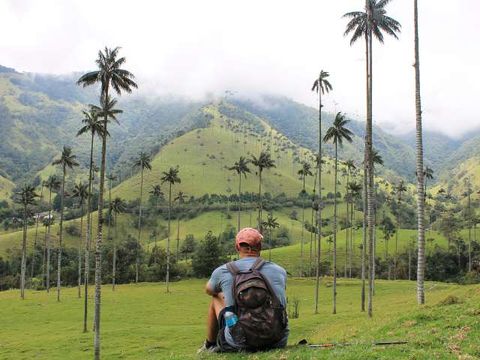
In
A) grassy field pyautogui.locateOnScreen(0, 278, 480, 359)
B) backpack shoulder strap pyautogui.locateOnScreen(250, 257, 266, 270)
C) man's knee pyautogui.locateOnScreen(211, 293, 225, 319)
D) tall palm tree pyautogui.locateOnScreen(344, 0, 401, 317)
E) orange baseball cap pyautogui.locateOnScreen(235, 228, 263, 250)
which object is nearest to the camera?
backpack shoulder strap pyautogui.locateOnScreen(250, 257, 266, 270)

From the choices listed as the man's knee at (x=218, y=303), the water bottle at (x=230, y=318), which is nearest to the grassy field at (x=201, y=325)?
the water bottle at (x=230, y=318)

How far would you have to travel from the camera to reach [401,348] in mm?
10336

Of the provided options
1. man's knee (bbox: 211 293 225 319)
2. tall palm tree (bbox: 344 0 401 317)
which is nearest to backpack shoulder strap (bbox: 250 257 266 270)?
man's knee (bbox: 211 293 225 319)

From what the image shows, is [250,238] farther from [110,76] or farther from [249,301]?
[110,76]

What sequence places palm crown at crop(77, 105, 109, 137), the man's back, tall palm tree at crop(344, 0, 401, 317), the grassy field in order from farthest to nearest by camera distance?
1. palm crown at crop(77, 105, 109, 137)
2. tall palm tree at crop(344, 0, 401, 317)
3. the grassy field
4. the man's back

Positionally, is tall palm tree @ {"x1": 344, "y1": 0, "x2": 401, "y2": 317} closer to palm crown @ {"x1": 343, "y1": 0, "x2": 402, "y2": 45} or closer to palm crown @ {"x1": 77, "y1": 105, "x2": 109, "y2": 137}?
palm crown @ {"x1": 343, "y1": 0, "x2": 402, "y2": 45}

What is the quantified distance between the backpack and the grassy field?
0.36m

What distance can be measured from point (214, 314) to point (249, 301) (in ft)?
4.35

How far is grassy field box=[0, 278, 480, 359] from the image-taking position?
36.0 feet

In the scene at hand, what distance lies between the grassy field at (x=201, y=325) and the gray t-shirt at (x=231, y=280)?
1.09 m

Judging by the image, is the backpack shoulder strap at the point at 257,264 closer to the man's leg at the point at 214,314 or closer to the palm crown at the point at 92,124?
the man's leg at the point at 214,314

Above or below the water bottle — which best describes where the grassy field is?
below

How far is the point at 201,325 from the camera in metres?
51.8

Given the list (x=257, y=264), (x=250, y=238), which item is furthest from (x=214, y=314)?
Answer: (x=250, y=238)
